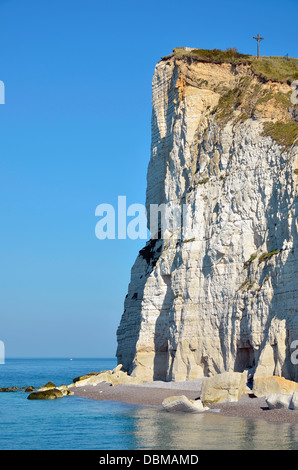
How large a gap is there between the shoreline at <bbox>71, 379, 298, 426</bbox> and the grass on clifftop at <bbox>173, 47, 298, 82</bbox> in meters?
23.2

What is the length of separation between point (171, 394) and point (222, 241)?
10639 millimetres

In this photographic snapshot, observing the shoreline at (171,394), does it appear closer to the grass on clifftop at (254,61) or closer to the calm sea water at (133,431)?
the calm sea water at (133,431)

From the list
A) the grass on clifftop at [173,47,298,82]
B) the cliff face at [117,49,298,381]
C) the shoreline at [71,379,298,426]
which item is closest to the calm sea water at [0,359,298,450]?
the shoreline at [71,379,298,426]

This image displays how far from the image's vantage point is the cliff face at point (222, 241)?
4003cm

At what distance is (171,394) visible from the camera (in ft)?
135

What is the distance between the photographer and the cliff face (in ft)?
131

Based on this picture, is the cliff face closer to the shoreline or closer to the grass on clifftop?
the grass on clifftop

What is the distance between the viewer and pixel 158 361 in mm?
50312

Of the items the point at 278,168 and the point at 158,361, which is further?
the point at 158,361

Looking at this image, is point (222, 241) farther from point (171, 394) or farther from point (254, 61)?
point (254, 61)

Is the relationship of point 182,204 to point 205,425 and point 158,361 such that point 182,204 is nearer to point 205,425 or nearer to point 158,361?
point 158,361

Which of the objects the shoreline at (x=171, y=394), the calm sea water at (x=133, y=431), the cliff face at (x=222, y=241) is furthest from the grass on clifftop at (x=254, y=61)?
the calm sea water at (x=133, y=431)
